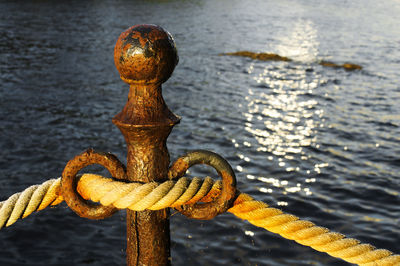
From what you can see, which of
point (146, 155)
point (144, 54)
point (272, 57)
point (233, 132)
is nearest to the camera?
point (144, 54)

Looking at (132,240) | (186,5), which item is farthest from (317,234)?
(186,5)

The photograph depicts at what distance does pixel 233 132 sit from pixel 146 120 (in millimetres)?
10590

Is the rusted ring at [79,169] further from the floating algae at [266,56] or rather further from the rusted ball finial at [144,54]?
the floating algae at [266,56]

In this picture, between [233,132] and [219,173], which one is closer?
[219,173]

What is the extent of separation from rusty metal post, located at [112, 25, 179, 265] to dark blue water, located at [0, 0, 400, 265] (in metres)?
5.47

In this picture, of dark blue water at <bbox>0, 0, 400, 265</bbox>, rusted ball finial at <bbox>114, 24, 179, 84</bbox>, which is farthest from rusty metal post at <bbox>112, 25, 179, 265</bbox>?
dark blue water at <bbox>0, 0, 400, 265</bbox>

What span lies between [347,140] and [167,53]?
Answer: 430 inches

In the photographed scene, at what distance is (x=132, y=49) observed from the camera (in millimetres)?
1657

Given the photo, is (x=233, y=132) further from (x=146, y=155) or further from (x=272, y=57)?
(x=272, y=57)

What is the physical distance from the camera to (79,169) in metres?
1.81

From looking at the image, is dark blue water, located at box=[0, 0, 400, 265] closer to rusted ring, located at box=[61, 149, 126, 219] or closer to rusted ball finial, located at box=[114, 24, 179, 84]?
rusted ring, located at box=[61, 149, 126, 219]

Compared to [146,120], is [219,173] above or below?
below


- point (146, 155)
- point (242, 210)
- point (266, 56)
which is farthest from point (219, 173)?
point (266, 56)

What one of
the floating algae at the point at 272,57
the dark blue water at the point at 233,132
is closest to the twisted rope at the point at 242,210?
the dark blue water at the point at 233,132
